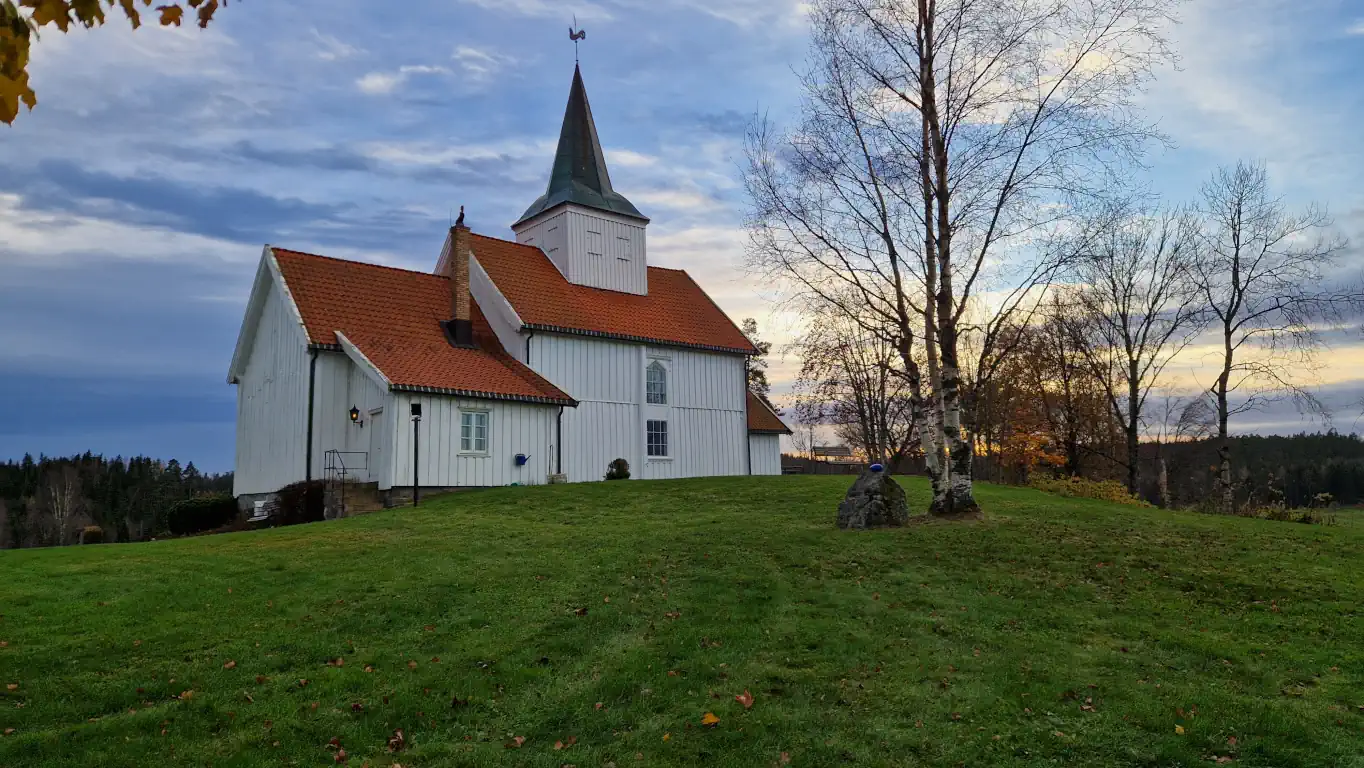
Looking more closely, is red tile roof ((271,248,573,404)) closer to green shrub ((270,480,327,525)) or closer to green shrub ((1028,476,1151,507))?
green shrub ((270,480,327,525))

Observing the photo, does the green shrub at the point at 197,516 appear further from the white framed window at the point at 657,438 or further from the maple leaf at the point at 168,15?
the maple leaf at the point at 168,15

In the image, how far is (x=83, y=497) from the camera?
261 ft

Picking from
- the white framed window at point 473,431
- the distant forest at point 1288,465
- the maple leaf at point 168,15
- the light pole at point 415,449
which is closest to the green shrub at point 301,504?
the light pole at point 415,449

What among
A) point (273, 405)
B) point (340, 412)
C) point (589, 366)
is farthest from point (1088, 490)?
point (273, 405)

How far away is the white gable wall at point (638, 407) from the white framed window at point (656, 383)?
195mm

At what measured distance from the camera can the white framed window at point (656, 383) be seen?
29750 millimetres

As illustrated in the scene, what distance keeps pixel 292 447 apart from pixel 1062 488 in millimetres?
22643

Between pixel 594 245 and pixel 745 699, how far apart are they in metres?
→ 25.9

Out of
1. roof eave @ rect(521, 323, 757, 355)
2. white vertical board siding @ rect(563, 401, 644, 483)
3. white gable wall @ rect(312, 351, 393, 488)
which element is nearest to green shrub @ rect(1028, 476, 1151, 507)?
roof eave @ rect(521, 323, 757, 355)

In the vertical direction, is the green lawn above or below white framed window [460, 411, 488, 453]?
below

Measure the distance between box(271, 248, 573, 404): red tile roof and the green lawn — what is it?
364 inches

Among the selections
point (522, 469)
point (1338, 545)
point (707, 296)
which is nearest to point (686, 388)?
point (707, 296)

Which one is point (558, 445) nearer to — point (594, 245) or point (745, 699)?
point (594, 245)

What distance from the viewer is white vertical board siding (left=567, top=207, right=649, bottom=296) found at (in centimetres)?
3136
